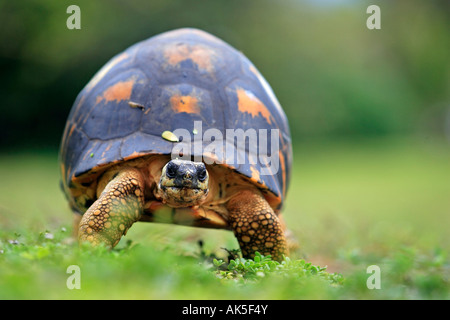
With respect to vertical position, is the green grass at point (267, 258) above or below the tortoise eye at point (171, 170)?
below

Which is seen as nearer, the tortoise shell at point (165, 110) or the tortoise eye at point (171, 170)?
the tortoise eye at point (171, 170)

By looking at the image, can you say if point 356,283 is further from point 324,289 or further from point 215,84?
point 215,84

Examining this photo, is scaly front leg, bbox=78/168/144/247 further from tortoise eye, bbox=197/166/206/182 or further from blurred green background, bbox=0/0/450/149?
blurred green background, bbox=0/0/450/149

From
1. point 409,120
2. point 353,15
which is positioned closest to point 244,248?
point 409,120

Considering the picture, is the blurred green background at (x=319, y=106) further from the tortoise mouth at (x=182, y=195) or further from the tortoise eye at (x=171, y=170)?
the tortoise eye at (x=171, y=170)
